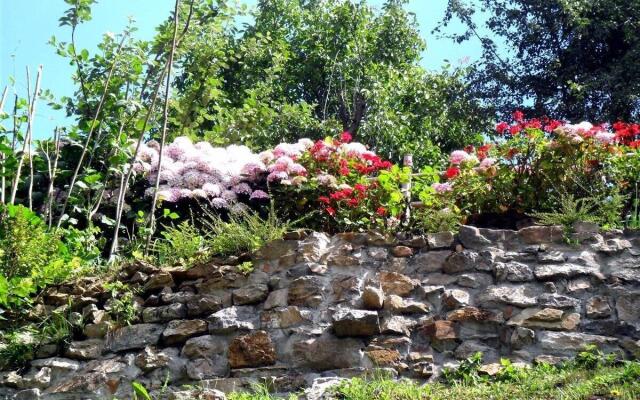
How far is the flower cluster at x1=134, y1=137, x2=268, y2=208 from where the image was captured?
7.04 metres

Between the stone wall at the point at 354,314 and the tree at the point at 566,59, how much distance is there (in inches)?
265

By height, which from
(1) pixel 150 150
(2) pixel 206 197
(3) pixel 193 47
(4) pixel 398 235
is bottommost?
(4) pixel 398 235

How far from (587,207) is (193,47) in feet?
15.5

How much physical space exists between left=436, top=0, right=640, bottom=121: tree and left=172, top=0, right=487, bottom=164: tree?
0.74 meters

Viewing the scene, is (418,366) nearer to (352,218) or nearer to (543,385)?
(543,385)

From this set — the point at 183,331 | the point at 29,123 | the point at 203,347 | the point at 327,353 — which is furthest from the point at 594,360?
the point at 29,123

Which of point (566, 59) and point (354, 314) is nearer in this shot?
point (354, 314)

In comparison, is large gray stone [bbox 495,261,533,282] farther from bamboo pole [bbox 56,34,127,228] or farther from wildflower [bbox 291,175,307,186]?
bamboo pole [bbox 56,34,127,228]

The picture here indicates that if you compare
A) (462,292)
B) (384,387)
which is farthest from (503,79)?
(384,387)

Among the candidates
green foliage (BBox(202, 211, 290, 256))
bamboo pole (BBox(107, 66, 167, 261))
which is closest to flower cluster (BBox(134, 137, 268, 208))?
bamboo pole (BBox(107, 66, 167, 261))

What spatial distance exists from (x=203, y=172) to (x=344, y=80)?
652 cm

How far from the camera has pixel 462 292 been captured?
5453 millimetres

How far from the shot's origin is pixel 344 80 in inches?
531

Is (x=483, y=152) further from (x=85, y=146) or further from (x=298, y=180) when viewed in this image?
(x=85, y=146)
